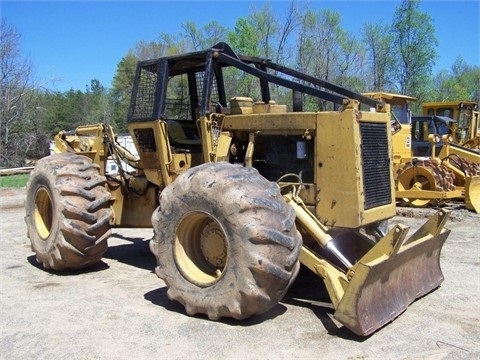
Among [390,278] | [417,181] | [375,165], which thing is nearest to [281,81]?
[375,165]

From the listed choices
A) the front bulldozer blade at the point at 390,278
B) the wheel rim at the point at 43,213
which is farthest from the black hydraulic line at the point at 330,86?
the wheel rim at the point at 43,213

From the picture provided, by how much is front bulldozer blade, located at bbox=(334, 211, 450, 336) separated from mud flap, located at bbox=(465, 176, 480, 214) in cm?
729

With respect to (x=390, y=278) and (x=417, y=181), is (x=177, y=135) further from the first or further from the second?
(x=417, y=181)

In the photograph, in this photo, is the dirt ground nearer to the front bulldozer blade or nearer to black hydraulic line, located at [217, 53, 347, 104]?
the front bulldozer blade

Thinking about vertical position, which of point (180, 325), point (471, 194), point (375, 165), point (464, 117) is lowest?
point (180, 325)

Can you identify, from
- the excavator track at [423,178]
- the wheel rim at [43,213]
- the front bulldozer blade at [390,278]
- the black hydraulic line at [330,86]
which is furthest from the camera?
the excavator track at [423,178]

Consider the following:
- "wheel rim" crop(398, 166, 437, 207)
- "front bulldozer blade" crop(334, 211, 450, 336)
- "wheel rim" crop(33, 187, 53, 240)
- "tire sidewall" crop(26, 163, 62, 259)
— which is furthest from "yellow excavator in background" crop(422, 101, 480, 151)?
"tire sidewall" crop(26, 163, 62, 259)

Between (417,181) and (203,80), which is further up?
(203,80)

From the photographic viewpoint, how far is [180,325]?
479cm

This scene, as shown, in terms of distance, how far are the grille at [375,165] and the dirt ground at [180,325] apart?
110 centimetres

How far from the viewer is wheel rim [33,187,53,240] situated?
6.99 m

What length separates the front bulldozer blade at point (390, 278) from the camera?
4.44 meters

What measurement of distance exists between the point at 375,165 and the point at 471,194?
8056 millimetres

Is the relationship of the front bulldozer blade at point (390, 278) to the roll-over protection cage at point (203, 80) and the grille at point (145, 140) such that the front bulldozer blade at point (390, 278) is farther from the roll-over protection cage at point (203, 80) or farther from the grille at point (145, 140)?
the grille at point (145, 140)
